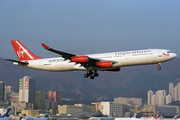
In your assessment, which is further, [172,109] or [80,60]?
[172,109]

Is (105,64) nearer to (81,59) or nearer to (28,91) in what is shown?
→ (81,59)

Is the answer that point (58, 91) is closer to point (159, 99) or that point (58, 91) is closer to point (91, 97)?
point (91, 97)

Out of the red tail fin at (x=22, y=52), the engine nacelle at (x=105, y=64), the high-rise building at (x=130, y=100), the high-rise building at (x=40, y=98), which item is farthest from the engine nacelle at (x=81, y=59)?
the high-rise building at (x=40, y=98)

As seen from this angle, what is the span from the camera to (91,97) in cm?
15312

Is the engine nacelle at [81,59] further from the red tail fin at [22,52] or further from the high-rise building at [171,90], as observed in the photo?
the high-rise building at [171,90]

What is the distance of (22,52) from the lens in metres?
48.7

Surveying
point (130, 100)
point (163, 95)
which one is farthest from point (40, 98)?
point (163, 95)

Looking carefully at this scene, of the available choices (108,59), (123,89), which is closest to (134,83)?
(123,89)

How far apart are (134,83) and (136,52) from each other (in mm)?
122162

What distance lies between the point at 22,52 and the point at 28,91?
105 m

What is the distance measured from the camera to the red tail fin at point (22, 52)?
1879 inches

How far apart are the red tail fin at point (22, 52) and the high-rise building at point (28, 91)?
102875mm

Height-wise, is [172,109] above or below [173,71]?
below

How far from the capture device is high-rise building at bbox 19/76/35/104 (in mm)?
150625
